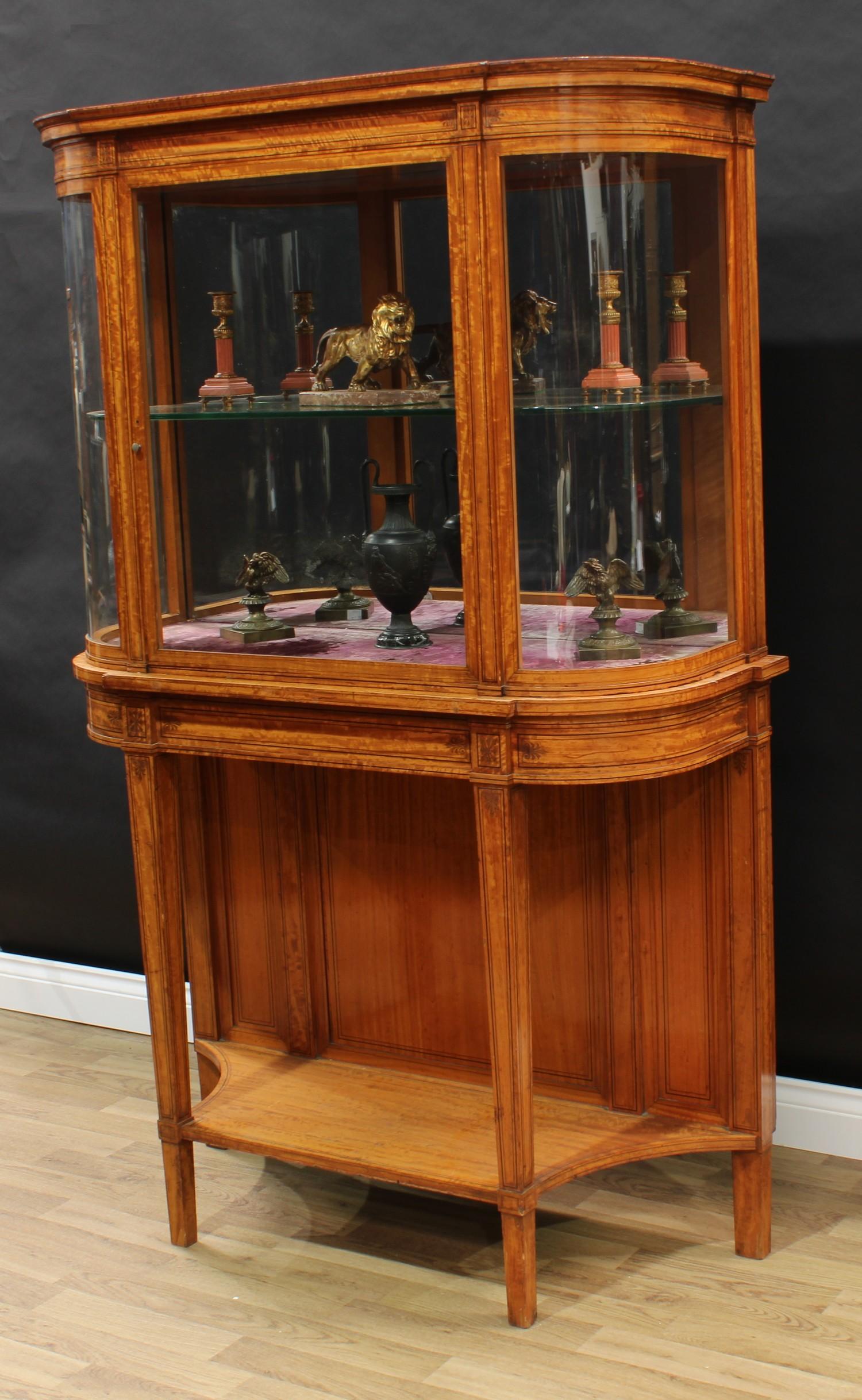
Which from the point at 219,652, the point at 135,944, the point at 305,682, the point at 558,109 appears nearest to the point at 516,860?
Answer: the point at 305,682

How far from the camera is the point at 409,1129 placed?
2.96 metres

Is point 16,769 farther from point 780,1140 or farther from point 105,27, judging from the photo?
point 780,1140

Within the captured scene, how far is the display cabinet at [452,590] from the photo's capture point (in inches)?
96.3

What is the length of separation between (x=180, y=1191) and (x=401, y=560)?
1250 mm

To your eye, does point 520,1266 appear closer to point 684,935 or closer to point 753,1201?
point 753,1201

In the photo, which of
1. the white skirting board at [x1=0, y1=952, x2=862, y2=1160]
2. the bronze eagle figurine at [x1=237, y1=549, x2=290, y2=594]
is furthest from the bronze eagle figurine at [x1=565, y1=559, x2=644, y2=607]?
the white skirting board at [x1=0, y1=952, x2=862, y2=1160]

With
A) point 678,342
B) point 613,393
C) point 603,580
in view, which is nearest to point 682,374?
point 678,342

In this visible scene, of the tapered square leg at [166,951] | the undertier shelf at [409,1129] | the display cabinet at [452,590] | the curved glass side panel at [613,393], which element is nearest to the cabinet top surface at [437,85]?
the display cabinet at [452,590]

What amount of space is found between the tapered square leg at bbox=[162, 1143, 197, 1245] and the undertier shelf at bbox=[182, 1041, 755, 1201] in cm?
4

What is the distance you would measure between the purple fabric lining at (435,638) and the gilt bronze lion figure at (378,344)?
15.1 inches

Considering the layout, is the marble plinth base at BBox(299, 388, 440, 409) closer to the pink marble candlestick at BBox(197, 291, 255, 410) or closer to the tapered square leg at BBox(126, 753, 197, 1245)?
the pink marble candlestick at BBox(197, 291, 255, 410)

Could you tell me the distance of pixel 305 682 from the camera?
2656 millimetres

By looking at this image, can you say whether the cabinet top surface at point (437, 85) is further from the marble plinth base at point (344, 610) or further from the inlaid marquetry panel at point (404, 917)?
the inlaid marquetry panel at point (404, 917)

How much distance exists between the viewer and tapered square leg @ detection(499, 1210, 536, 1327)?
2.69 meters
